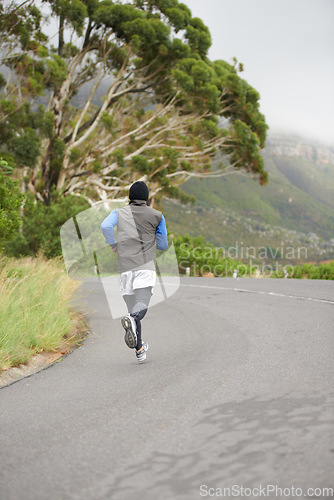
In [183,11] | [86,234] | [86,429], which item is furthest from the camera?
[183,11]

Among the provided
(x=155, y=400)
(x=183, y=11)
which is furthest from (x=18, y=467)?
(x=183, y=11)

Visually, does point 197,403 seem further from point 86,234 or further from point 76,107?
point 76,107

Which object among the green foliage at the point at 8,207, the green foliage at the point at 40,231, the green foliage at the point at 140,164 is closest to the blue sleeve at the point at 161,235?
the green foliage at the point at 8,207

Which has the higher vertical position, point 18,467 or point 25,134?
point 25,134

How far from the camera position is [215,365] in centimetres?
580

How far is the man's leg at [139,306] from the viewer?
20.0 ft

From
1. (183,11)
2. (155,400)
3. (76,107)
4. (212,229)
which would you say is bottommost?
(212,229)

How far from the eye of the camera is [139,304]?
20.2ft

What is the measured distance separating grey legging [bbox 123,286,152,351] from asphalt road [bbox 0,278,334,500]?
1.69 ft

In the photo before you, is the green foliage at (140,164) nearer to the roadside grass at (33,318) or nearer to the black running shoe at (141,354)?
the roadside grass at (33,318)

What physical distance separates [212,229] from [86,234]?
14418 cm

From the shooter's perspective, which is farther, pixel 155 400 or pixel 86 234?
pixel 86 234

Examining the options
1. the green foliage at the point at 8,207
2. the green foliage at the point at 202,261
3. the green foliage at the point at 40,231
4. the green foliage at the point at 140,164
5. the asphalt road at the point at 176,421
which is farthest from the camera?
the green foliage at the point at 140,164

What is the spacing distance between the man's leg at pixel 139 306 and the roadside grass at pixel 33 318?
1380 mm
